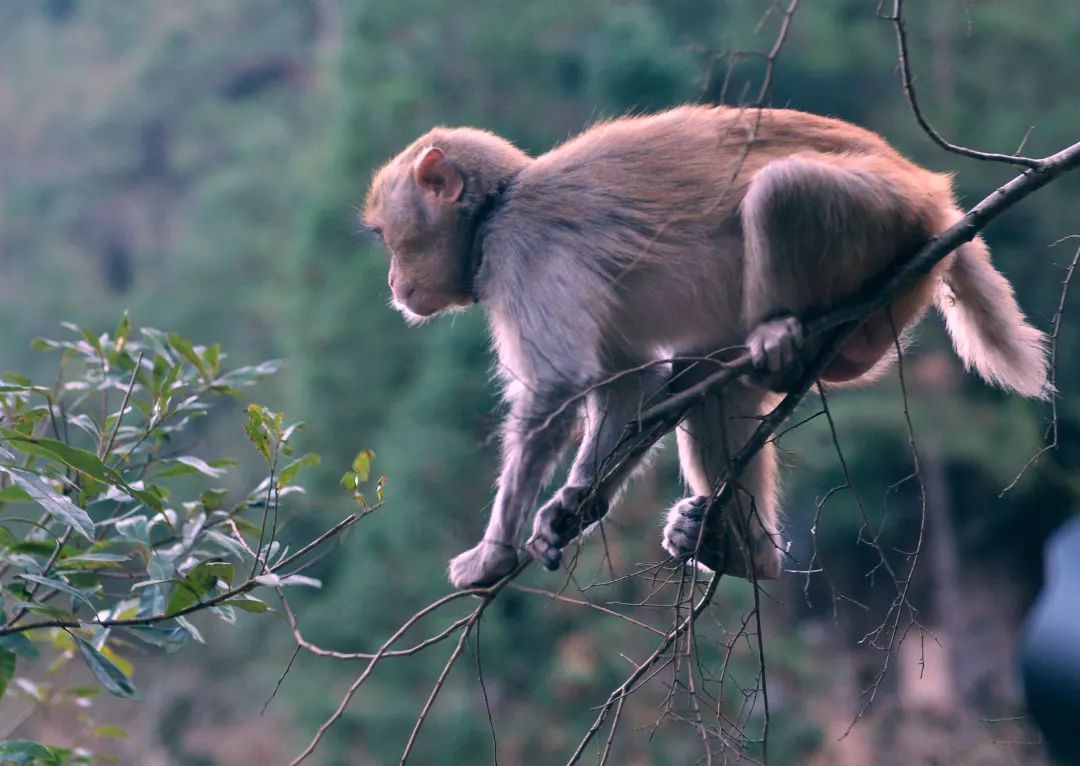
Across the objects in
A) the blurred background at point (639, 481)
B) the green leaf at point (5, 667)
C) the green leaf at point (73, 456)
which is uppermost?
the green leaf at point (73, 456)

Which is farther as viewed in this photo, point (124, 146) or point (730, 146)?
point (124, 146)

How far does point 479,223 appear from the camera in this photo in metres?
3.86

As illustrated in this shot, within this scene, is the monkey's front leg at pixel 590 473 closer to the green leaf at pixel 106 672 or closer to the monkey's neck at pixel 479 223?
the monkey's neck at pixel 479 223

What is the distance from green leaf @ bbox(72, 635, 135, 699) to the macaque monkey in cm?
102

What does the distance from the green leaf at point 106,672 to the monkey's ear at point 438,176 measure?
1834mm

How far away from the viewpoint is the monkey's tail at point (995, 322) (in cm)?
348

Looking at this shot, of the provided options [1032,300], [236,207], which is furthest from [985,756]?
[236,207]

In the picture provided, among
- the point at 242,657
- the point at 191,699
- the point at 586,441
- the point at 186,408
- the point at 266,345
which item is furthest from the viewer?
the point at 266,345

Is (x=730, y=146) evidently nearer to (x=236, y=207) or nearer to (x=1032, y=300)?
(x=1032, y=300)

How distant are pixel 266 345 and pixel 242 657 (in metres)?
4.60

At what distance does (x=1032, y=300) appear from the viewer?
11.7 metres

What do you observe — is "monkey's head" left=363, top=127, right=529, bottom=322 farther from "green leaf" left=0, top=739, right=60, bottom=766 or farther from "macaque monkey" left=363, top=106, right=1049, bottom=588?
"green leaf" left=0, top=739, right=60, bottom=766

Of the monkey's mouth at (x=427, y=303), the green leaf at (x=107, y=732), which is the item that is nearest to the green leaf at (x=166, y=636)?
the green leaf at (x=107, y=732)

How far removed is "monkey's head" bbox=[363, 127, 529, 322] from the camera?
385cm
